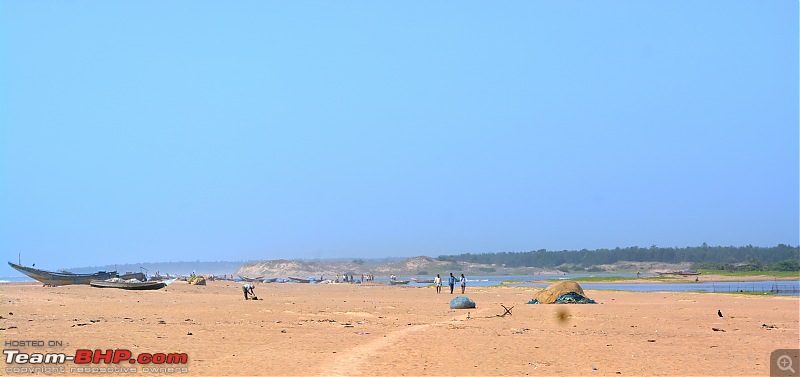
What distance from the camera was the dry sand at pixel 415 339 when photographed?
585 inches

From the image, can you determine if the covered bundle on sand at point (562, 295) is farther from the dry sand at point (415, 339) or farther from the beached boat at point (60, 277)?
the beached boat at point (60, 277)

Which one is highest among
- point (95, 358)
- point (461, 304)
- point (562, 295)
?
point (562, 295)

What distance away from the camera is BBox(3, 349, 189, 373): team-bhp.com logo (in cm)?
1373

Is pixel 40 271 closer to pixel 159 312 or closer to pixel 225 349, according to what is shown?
pixel 159 312

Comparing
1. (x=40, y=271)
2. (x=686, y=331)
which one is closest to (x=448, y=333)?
(x=686, y=331)

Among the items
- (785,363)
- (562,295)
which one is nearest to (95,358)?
(785,363)

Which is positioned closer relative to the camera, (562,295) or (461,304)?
(461,304)

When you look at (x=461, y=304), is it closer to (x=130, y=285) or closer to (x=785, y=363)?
(x=785, y=363)

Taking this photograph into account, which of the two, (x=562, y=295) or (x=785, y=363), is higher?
(x=562, y=295)

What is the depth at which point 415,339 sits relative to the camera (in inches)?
760

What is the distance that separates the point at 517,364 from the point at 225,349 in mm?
6452

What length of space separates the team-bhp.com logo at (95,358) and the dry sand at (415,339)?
37 centimetres

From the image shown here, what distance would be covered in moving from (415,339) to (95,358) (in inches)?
317

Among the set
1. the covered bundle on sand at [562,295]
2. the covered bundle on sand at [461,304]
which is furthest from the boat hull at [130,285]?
the covered bundle on sand at [562,295]
